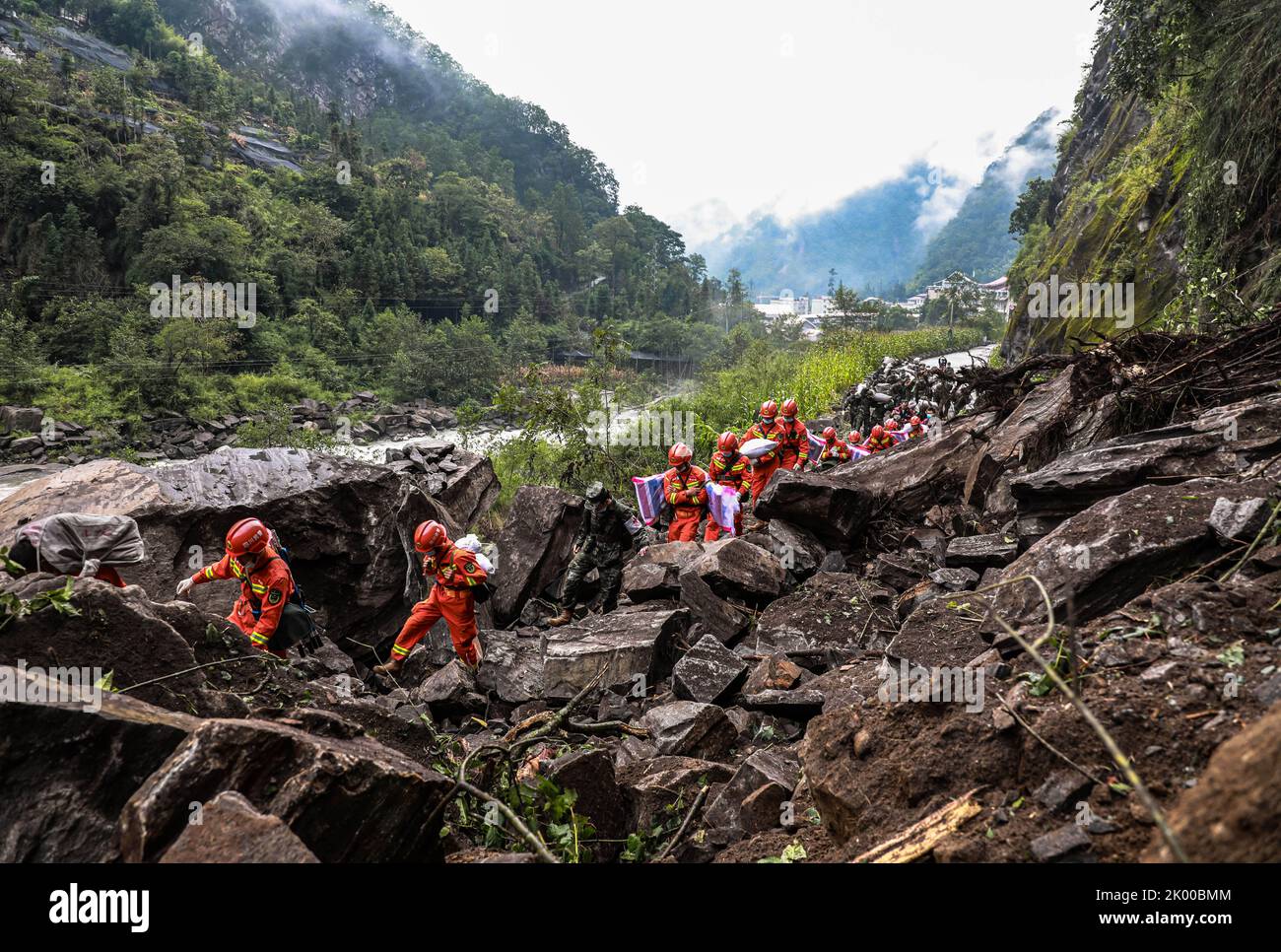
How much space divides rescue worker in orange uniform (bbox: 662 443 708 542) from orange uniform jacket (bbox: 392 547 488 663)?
9.31 feet

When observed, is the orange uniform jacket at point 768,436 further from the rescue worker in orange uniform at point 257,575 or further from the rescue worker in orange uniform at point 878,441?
the rescue worker in orange uniform at point 257,575

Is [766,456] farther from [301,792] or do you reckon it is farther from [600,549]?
[301,792]

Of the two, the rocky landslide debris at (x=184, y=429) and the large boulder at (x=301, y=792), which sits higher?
the rocky landslide debris at (x=184, y=429)

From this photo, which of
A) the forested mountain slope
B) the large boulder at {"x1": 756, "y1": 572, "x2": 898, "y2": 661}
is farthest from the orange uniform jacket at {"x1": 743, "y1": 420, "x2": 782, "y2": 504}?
the forested mountain slope

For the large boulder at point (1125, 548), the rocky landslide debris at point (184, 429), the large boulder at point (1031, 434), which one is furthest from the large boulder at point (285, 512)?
the rocky landslide debris at point (184, 429)

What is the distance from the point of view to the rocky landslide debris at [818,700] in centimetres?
206

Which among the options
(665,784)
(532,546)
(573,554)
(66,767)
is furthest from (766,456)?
(66,767)

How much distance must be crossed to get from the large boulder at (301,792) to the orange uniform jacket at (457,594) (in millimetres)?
3865

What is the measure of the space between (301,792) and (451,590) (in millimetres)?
4315

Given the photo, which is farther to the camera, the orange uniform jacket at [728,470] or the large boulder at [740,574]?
the orange uniform jacket at [728,470]

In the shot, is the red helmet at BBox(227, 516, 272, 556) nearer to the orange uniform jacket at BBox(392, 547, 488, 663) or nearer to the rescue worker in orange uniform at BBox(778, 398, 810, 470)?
the orange uniform jacket at BBox(392, 547, 488, 663)

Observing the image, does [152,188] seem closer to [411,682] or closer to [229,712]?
[411,682]

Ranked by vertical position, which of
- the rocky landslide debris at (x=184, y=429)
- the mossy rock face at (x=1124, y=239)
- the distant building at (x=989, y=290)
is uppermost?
the distant building at (x=989, y=290)

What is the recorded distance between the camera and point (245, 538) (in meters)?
5.64
